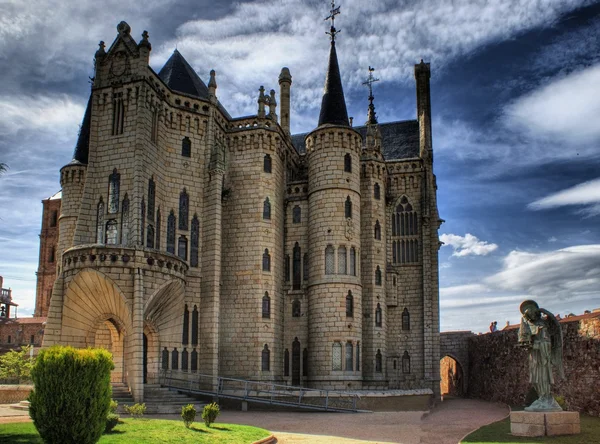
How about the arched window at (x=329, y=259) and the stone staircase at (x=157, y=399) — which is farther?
the arched window at (x=329, y=259)

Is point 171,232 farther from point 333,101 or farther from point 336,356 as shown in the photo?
point 333,101

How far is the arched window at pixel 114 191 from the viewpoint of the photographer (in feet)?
101

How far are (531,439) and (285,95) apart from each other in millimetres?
31341

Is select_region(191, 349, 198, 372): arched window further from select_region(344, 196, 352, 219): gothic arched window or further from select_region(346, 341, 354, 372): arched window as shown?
select_region(344, 196, 352, 219): gothic arched window

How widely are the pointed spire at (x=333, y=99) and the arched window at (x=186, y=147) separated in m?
9.32

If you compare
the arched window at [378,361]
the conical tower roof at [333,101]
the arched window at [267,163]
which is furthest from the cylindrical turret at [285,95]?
the arched window at [378,361]

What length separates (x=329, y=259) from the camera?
38.5m

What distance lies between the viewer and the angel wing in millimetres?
19344

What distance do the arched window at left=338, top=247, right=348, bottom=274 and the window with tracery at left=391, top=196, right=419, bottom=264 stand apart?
7.78 m

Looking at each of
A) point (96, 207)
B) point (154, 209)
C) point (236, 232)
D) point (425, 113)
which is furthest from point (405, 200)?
point (96, 207)

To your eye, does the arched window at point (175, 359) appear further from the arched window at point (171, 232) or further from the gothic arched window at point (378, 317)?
the gothic arched window at point (378, 317)

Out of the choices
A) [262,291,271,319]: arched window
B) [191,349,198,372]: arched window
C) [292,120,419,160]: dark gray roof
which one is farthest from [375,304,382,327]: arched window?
[292,120,419,160]: dark gray roof

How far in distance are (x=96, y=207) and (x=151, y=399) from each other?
9.77m

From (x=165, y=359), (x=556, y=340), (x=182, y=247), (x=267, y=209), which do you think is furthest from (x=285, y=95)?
(x=556, y=340)
